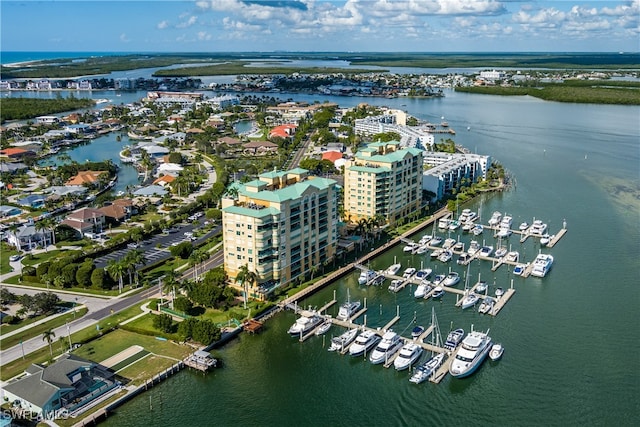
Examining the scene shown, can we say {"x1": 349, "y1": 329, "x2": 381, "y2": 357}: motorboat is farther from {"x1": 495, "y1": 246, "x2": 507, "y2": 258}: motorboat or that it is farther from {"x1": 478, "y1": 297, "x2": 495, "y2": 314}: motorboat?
{"x1": 495, "y1": 246, "x2": 507, "y2": 258}: motorboat

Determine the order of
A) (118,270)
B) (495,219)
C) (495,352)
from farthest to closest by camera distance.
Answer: (495,219) < (118,270) < (495,352)

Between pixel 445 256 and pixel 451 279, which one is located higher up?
pixel 445 256

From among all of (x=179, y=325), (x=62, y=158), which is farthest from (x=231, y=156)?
(x=179, y=325)

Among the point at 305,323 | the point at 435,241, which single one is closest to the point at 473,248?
the point at 435,241

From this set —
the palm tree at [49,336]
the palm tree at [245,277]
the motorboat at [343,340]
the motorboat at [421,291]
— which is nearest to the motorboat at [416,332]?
the motorboat at [343,340]

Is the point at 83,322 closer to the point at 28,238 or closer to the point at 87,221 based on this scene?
the point at 28,238
